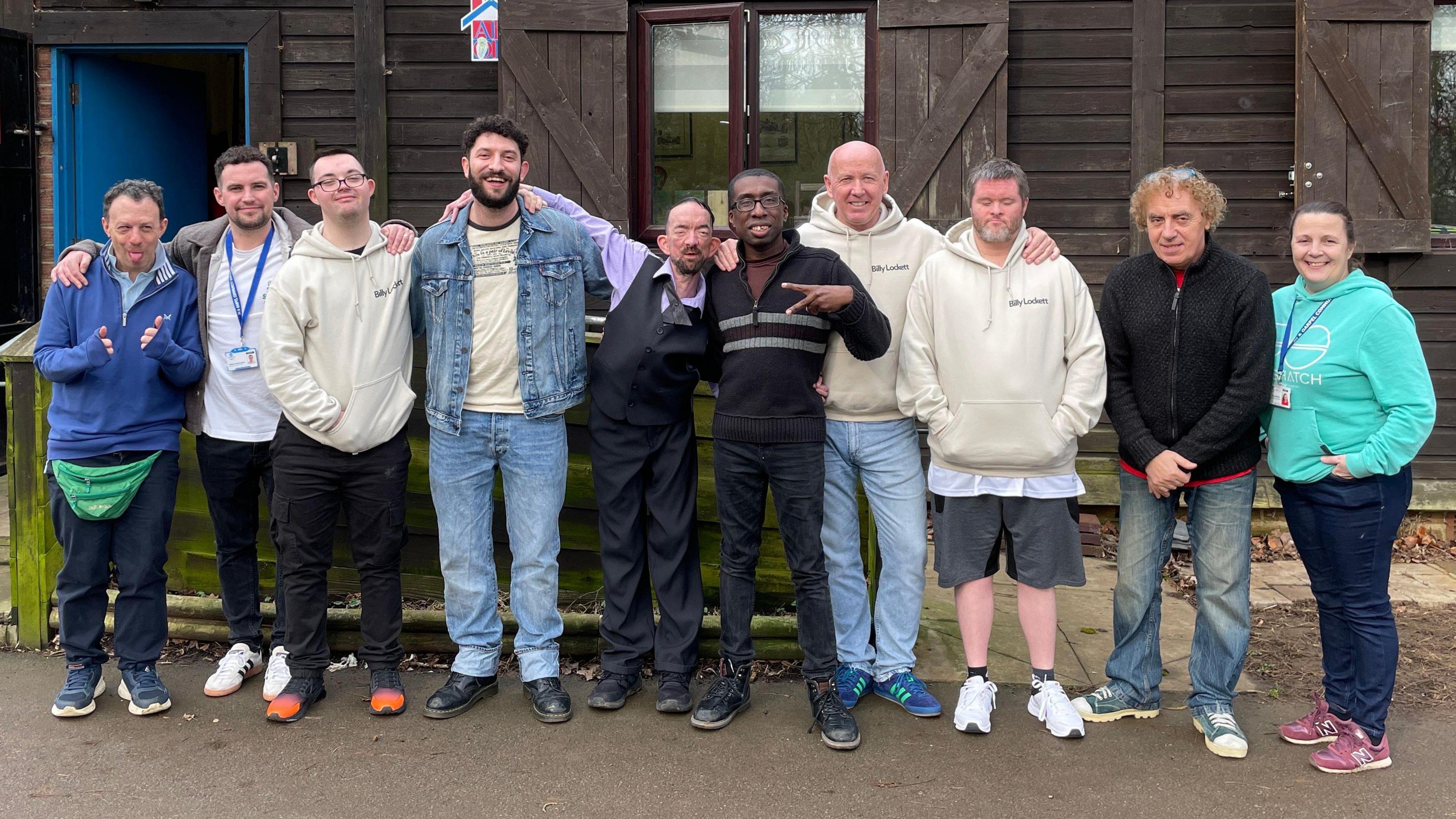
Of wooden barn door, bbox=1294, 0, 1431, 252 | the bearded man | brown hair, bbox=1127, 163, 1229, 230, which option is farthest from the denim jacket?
wooden barn door, bbox=1294, 0, 1431, 252

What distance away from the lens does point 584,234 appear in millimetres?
4223

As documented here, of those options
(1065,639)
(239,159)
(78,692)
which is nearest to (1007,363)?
(1065,639)

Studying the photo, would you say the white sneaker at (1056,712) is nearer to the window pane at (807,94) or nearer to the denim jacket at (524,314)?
the denim jacket at (524,314)

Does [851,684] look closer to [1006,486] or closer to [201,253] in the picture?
[1006,486]

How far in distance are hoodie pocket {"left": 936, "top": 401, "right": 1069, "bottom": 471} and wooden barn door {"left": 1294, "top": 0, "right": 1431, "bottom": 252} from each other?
3.34 metres

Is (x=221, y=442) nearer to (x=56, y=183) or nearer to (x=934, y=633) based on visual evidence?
(x=934, y=633)

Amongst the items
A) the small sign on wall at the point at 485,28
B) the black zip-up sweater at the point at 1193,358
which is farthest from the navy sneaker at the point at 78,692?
the small sign on wall at the point at 485,28

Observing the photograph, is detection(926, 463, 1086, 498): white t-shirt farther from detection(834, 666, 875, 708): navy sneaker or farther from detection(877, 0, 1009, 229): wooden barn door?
detection(877, 0, 1009, 229): wooden barn door

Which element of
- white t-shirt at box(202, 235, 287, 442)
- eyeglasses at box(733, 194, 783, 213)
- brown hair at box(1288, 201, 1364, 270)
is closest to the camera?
brown hair at box(1288, 201, 1364, 270)


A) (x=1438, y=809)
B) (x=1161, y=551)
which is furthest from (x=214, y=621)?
(x=1438, y=809)

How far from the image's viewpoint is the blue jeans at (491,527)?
405 cm

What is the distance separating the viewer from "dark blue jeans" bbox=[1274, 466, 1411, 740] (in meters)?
3.61

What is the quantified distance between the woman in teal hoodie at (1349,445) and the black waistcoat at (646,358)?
180cm

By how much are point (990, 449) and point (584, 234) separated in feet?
5.02
